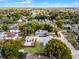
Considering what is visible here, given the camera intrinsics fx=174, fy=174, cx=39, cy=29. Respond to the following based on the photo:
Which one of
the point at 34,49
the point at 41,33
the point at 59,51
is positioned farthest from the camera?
the point at 41,33

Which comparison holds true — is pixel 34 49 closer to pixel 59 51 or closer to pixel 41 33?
pixel 59 51

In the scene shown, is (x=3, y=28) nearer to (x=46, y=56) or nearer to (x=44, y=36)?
(x=44, y=36)

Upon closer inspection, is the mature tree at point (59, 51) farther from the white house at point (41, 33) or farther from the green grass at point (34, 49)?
the white house at point (41, 33)

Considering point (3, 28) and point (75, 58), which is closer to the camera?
point (75, 58)

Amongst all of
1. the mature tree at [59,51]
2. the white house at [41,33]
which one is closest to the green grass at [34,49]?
the mature tree at [59,51]

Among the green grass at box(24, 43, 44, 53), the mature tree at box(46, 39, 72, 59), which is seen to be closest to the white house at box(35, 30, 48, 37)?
the green grass at box(24, 43, 44, 53)

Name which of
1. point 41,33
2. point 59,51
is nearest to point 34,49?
point 59,51

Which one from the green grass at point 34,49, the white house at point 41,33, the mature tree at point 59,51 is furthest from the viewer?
the white house at point 41,33

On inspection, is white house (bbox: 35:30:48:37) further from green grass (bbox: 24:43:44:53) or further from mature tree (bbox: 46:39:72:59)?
mature tree (bbox: 46:39:72:59)

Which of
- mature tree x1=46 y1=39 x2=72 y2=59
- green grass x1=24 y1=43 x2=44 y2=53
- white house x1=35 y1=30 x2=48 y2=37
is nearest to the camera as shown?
mature tree x1=46 y1=39 x2=72 y2=59

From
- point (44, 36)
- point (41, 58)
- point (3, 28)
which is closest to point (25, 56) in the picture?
point (41, 58)

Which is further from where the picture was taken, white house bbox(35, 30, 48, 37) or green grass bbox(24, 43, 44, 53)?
white house bbox(35, 30, 48, 37)
